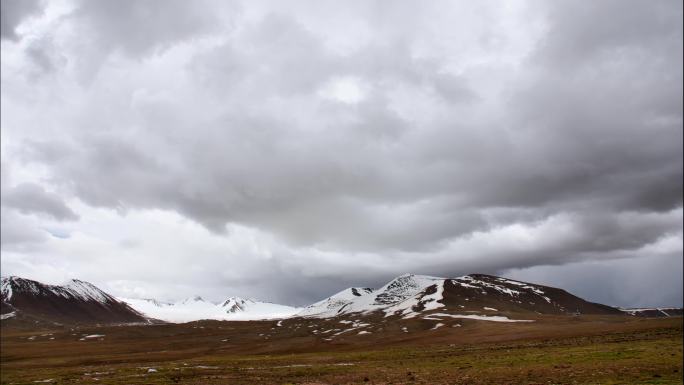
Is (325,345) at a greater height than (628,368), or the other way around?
(628,368)

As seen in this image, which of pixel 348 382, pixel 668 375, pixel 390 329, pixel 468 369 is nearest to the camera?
pixel 668 375

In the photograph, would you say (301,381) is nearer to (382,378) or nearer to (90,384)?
(382,378)

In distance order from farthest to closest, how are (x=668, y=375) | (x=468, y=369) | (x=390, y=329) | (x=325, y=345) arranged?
(x=390, y=329), (x=325, y=345), (x=468, y=369), (x=668, y=375)

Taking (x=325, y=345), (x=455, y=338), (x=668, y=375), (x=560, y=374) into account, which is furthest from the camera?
(x=325, y=345)

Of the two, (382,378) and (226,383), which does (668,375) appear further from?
(226,383)

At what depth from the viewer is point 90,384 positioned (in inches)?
2019

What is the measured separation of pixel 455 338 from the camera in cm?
13388

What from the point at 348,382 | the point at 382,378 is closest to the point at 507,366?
the point at 382,378

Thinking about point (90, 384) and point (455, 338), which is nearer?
point (90, 384)

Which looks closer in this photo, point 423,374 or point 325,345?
point 423,374

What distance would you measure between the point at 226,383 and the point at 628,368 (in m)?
38.3

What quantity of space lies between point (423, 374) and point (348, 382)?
27.3 ft

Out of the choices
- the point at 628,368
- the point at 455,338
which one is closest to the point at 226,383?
the point at 628,368

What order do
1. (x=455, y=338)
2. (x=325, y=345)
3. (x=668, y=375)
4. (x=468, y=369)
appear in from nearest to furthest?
(x=668, y=375) < (x=468, y=369) < (x=455, y=338) < (x=325, y=345)
